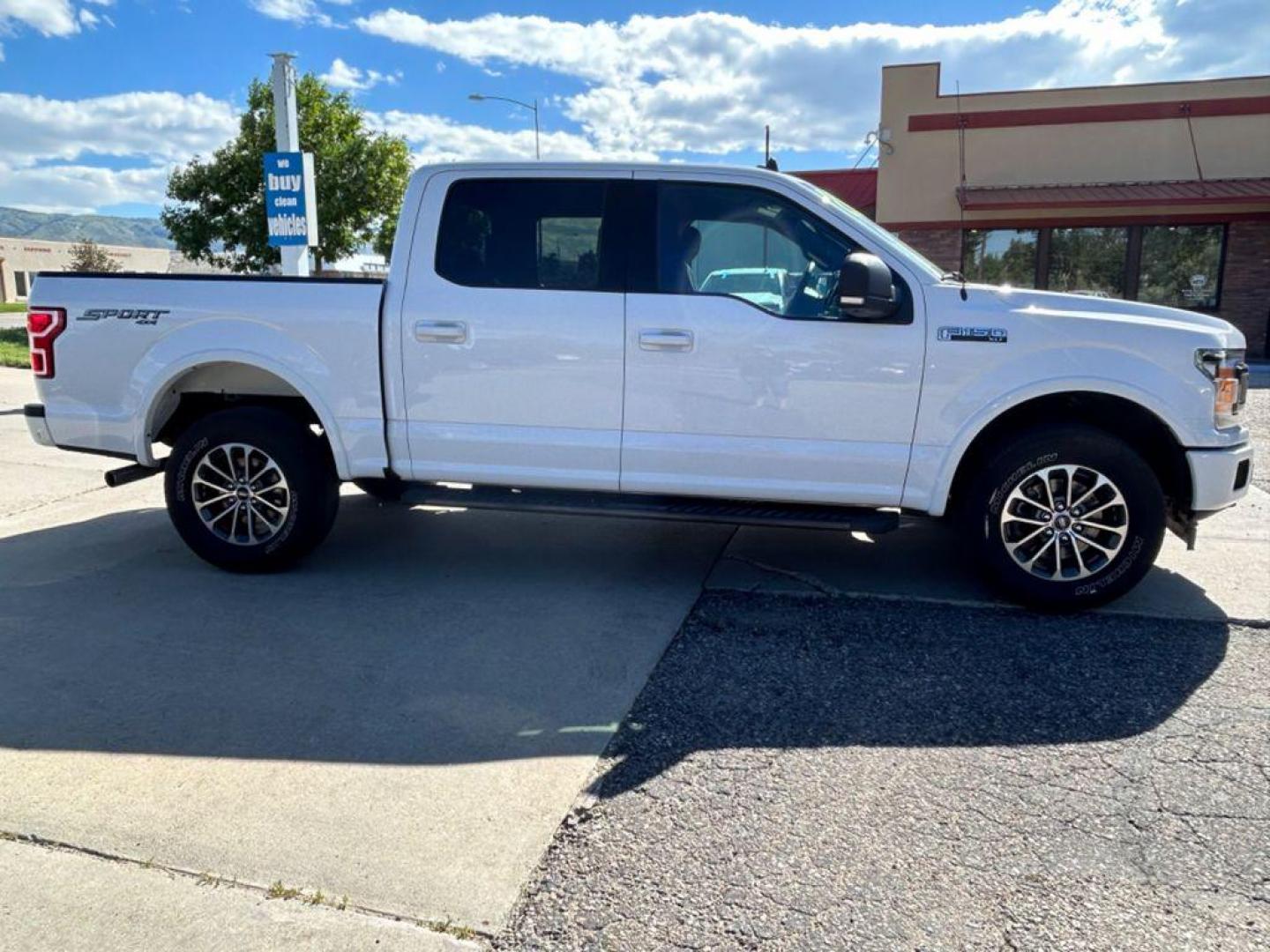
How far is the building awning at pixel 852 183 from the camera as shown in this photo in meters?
23.3

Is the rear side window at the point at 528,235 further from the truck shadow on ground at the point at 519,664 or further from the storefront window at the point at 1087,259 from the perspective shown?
the storefront window at the point at 1087,259

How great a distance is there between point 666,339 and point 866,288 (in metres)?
0.99

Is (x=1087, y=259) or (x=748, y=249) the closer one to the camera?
(x=748, y=249)

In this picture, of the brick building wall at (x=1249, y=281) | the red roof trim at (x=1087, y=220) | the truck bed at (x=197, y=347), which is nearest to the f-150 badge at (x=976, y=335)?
the truck bed at (x=197, y=347)

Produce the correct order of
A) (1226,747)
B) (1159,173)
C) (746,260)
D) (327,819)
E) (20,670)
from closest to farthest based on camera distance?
(327,819), (1226,747), (20,670), (746,260), (1159,173)

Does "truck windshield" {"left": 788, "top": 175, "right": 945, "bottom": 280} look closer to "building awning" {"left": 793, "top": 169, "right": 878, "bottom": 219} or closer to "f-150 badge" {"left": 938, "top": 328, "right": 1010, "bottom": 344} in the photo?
"f-150 badge" {"left": 938, "top": 328, "right": 1010, "bottom": 344}

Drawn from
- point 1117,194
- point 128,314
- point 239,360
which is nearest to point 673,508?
point 239,360

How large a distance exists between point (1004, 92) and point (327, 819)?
844 inches

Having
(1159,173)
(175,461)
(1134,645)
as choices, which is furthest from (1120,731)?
(1159,173)

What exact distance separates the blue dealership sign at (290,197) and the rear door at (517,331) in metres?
6.98

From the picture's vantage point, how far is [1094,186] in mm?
19688

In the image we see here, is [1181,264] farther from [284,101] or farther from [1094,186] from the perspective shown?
[284,101]

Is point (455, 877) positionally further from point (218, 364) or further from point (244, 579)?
point (218, 364)

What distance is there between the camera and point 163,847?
2760mm
